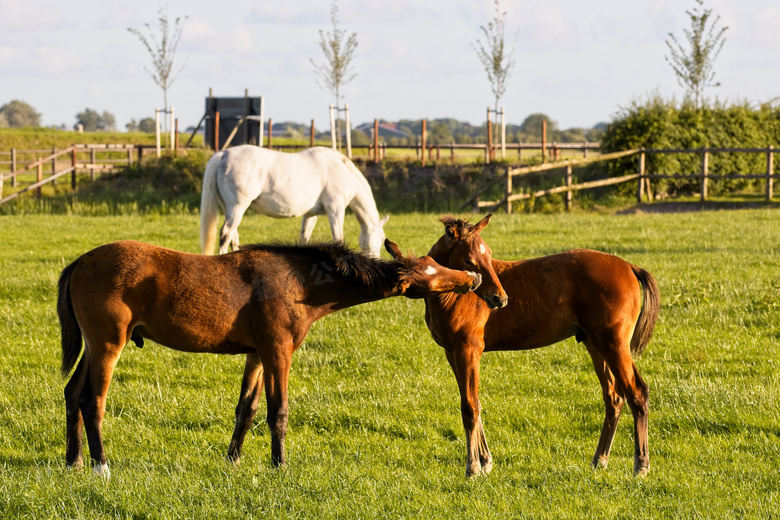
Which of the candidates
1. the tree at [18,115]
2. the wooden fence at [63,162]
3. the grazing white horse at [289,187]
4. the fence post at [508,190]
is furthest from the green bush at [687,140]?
the tree at [18,115]

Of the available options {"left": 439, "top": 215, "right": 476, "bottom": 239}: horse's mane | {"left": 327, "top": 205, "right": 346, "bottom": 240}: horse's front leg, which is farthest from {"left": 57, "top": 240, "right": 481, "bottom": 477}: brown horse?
{"left": 327, "top": 205, "right": 346, "bottom": 240}: horse's front leg

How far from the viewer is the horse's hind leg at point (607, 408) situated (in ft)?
17.7

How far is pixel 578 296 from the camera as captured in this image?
5.35 m

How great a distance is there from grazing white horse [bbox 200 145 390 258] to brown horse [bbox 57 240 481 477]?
8.12 m

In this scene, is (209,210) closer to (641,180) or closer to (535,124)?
(641,180)

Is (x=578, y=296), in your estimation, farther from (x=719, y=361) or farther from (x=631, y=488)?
(x=719, y=361)

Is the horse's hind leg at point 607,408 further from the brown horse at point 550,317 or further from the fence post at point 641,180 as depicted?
the fence post at point 641,180

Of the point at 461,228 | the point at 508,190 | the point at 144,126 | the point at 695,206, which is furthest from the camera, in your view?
the point at 144,126

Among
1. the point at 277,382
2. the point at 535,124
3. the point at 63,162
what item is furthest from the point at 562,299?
the point at 535,124

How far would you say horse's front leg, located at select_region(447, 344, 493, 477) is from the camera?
5.10 metres

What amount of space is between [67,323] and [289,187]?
915 cm

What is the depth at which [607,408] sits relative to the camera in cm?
547

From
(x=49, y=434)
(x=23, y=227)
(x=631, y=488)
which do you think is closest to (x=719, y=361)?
(x=631, y=488)

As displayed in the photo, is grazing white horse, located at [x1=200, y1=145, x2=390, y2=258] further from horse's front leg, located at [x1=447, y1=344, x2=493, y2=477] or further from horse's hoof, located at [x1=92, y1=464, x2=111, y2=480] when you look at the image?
horse's hoof, located at [x1=92, y1=464, x2=111, y2=480]
